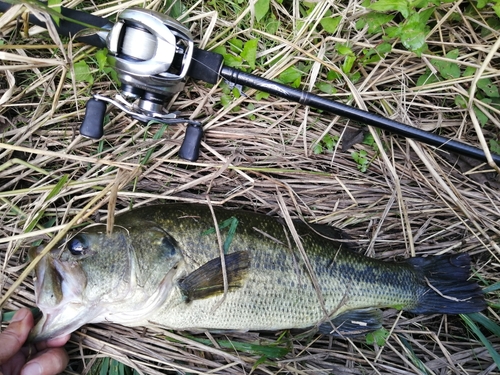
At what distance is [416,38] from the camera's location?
7.71 ft

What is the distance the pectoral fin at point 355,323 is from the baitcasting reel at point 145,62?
1.54 m

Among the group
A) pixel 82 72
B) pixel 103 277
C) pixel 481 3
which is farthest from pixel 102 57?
pixel 481 3

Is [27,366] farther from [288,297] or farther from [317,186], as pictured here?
[317,186]

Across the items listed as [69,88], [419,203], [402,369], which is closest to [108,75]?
[69,88]

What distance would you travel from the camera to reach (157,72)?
217 centimetres

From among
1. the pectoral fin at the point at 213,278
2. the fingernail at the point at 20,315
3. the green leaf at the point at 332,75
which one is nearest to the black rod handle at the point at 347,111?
the green leaf at the point at 332,75

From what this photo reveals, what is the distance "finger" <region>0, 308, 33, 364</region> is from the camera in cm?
221

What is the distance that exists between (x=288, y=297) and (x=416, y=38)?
1.66m

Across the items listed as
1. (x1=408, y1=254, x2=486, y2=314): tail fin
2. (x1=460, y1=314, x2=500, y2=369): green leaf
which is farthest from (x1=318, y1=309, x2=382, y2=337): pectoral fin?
(x1=460, y1=314, x2=500, y2=369): green leaf

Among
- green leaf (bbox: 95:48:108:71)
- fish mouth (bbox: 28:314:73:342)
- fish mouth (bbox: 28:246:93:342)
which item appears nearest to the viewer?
fish mouth (bbox: 28:246:93:342)

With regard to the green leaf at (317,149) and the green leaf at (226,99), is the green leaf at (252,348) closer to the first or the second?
the green leaf at (317,149)

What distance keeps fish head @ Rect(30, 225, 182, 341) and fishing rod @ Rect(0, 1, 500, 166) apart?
0.61m

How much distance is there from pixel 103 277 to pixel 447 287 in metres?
2.10

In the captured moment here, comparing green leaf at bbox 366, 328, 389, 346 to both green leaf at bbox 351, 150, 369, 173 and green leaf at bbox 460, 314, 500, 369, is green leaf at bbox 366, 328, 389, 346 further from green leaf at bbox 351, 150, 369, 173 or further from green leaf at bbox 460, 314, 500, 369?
green leaf at bbox 351, 150, 369, 173
